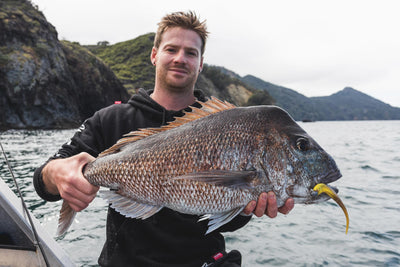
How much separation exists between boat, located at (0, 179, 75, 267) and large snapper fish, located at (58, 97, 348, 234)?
0.91 metres

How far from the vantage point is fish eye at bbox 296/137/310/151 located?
213 cm

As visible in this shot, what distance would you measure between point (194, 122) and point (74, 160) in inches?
39.0

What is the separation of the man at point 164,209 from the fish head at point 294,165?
121 millimetres

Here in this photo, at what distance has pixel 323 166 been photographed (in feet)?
6.91

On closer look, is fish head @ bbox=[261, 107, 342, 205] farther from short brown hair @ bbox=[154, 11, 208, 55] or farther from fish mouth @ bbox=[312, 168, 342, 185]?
short brown hair @ bbox=[154, 11, 208, 55]

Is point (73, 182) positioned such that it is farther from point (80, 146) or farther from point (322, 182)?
point (322, 182)

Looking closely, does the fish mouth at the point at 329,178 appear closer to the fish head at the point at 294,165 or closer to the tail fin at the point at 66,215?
the fish head at the point at 294,165

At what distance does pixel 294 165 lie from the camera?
6.81 ft

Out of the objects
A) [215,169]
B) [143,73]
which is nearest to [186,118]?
[215,169]

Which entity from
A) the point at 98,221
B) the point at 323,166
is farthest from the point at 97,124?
the point at 98,221

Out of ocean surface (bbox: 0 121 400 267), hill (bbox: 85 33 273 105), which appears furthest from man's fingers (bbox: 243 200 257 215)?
hill (bbox: 85 33 273 105)

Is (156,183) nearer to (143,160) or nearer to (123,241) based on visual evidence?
(143,160)

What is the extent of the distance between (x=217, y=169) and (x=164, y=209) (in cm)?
95

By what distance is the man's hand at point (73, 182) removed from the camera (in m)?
2.05
